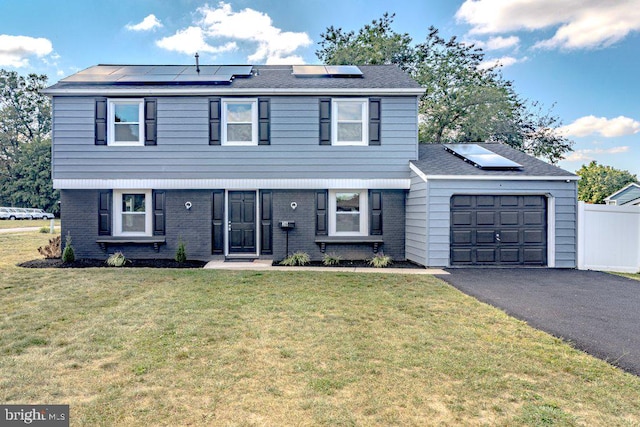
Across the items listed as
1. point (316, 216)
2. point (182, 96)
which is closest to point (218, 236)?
point (316, 216)

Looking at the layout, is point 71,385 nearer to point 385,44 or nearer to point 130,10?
point 130,10

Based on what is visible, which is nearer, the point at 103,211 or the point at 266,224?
the point at 103,211

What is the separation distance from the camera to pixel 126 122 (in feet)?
33.5

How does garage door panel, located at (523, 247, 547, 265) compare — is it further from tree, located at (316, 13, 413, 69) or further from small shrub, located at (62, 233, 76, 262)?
tree, located at (316, 13, 413, 69)

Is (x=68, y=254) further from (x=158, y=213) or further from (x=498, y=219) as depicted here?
(x=498, y=219)

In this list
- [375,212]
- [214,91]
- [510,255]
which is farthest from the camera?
[375,212]

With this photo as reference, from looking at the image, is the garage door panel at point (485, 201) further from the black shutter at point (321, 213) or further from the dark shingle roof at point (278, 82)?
the black shutter at point (321, 213)

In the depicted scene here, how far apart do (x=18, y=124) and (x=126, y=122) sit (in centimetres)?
4176

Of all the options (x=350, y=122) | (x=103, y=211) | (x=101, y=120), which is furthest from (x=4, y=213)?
(x=350, y=122)

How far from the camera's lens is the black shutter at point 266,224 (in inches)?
408

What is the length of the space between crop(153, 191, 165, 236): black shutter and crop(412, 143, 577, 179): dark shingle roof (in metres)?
7.48

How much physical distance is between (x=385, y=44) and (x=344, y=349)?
60.7 ft

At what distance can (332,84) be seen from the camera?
10.5m

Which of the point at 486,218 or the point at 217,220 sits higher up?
the point at 486,218
